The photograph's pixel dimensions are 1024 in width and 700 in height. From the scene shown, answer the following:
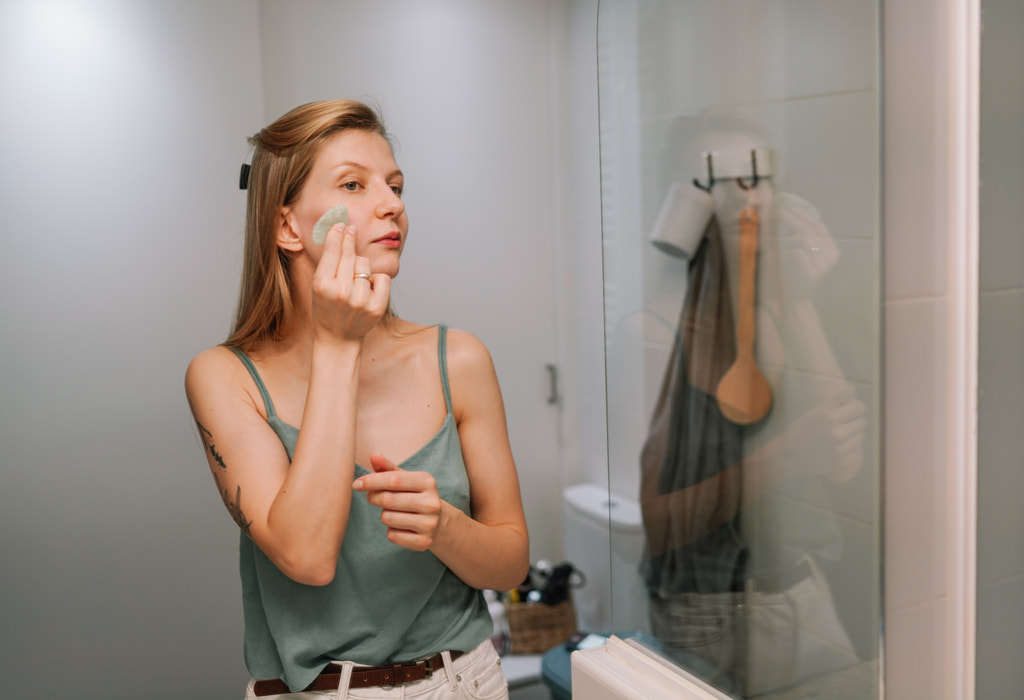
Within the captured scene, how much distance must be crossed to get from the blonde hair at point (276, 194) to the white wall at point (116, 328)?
2.90 feet

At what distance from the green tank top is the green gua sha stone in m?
0.17

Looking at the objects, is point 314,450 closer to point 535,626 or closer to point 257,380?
point 257,380

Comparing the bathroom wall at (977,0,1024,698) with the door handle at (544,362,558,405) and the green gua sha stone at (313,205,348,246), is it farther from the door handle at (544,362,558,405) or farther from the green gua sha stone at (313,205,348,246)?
the door handle at (544,362,558,405)

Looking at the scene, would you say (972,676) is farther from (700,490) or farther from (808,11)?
(808,11)

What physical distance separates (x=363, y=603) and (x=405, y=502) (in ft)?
0.63

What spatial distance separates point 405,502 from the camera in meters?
0.81

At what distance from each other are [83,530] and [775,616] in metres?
1.51

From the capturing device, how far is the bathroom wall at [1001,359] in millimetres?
563

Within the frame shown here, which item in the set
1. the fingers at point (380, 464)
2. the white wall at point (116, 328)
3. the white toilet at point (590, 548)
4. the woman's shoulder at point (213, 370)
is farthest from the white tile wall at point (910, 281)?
the white wall at point (116, 328)

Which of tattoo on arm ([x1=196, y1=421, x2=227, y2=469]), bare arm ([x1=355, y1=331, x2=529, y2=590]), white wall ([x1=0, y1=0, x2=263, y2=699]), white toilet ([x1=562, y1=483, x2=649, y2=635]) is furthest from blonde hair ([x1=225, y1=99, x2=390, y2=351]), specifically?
white toilet ([x1=562, y1=483, x2=649, y2=635])

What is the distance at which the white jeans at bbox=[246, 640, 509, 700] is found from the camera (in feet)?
2.97

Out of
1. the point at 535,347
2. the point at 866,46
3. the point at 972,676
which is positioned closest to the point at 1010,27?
the point at 866,46

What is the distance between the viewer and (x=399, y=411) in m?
1.01

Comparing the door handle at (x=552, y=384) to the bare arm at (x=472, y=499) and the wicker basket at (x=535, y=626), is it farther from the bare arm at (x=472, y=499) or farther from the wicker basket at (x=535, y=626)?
the bare arm at (x=472, y=499)
